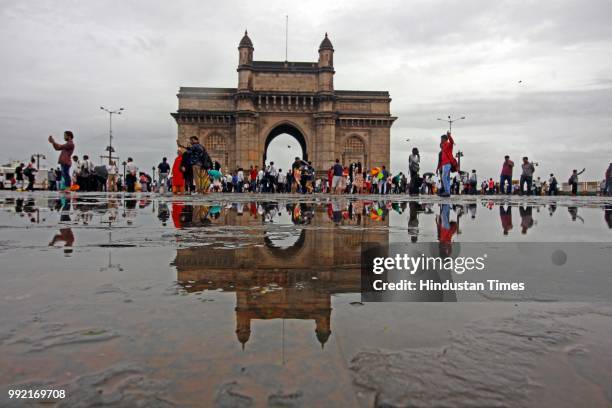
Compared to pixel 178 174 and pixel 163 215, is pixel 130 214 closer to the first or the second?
pixel 163 215

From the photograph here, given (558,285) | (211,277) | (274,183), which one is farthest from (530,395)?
(274,183)

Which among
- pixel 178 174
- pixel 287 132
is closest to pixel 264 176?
Answer: pixel 178 174

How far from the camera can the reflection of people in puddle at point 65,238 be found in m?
3.10

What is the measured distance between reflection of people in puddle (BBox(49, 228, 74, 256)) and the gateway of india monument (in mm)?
35491

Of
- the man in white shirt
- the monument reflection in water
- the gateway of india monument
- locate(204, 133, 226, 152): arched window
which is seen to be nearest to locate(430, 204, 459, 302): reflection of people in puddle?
the monument reflection in water

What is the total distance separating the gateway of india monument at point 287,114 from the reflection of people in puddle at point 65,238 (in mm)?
35491

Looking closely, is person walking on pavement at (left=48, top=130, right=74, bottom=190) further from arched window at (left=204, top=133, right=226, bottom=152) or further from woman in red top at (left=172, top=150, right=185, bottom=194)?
arched window at (left=204, top=133, right=226, bottom=152)

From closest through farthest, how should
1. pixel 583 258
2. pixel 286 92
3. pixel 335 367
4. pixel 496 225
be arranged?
pixel 335 367 → pixel 583 258 → pixel 496 225 → pixel 286 92

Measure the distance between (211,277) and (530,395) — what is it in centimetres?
148

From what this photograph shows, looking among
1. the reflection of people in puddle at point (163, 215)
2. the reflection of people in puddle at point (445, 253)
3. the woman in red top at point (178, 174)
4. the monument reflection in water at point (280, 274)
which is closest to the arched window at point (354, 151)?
the woman in red top at point (178, 174)

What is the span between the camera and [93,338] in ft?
4.51

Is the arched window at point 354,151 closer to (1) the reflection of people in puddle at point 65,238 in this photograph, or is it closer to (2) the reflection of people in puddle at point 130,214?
(2) the reflection of people in puddle at point 130,214

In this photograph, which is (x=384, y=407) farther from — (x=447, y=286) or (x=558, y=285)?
(x=558, y=285)

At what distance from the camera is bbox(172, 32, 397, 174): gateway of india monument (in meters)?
39.3
